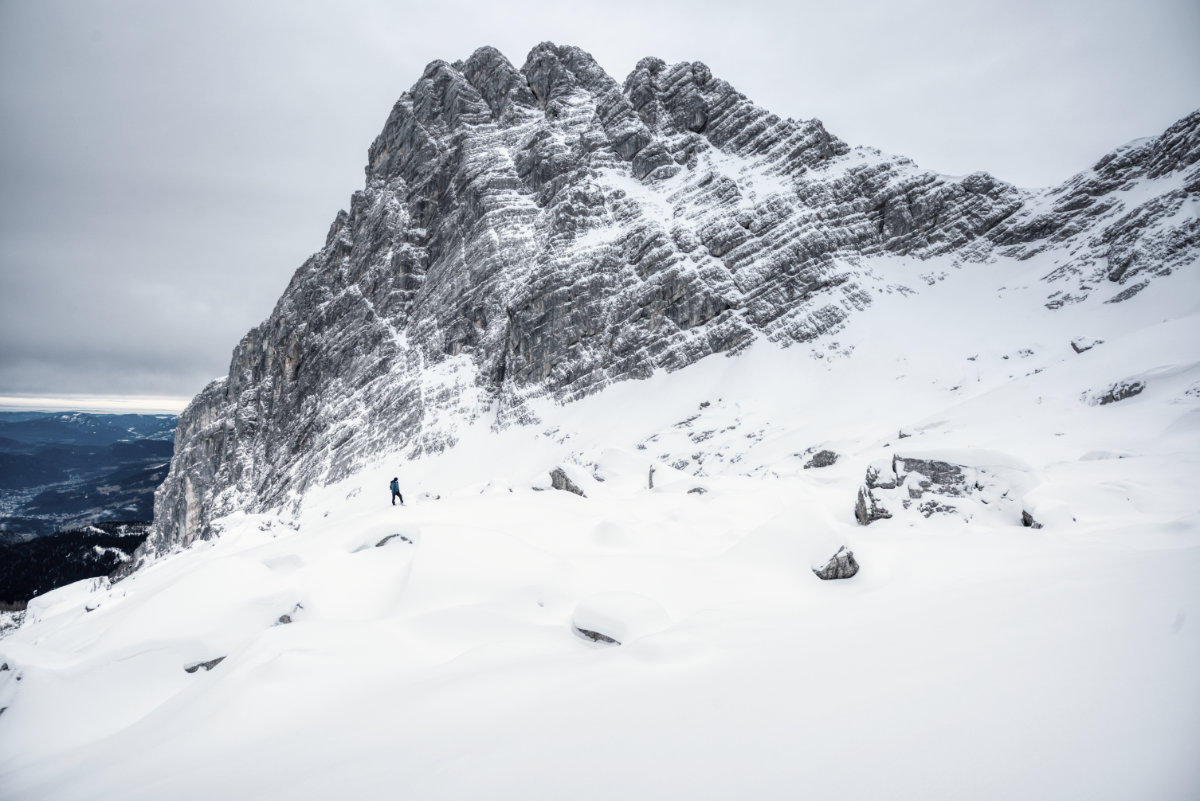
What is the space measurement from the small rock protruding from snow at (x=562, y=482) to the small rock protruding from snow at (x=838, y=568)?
8198 millimetres

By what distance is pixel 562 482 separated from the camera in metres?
14.9

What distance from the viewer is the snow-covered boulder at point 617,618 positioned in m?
5.00

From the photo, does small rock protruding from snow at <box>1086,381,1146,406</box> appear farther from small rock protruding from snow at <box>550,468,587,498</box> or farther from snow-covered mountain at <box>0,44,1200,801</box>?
small rock protruding from snow at <box>550,468,587,498</box>

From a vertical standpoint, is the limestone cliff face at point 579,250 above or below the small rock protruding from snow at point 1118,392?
above

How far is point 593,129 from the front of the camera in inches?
2781

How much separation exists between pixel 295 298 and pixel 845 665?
93.4m

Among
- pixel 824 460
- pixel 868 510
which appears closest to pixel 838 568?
pixel 868 510

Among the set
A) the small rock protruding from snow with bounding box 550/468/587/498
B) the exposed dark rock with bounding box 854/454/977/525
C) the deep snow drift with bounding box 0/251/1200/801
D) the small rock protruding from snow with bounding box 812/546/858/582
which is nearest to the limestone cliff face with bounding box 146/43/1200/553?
the small rock protruding from snow with bounding box 550/468/587/498

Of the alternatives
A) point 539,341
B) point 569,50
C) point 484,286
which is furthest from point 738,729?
point 569,50

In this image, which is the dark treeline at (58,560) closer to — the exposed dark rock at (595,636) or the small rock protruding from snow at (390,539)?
the small rock protruding from snow at (390,539)

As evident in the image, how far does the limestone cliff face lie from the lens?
50.7 m

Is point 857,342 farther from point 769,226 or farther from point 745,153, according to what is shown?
point 745,153

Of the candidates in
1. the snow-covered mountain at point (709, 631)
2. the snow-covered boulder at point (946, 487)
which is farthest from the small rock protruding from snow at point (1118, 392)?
the snow-covered boulder at point (946, 487)

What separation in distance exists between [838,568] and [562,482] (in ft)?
31.2
